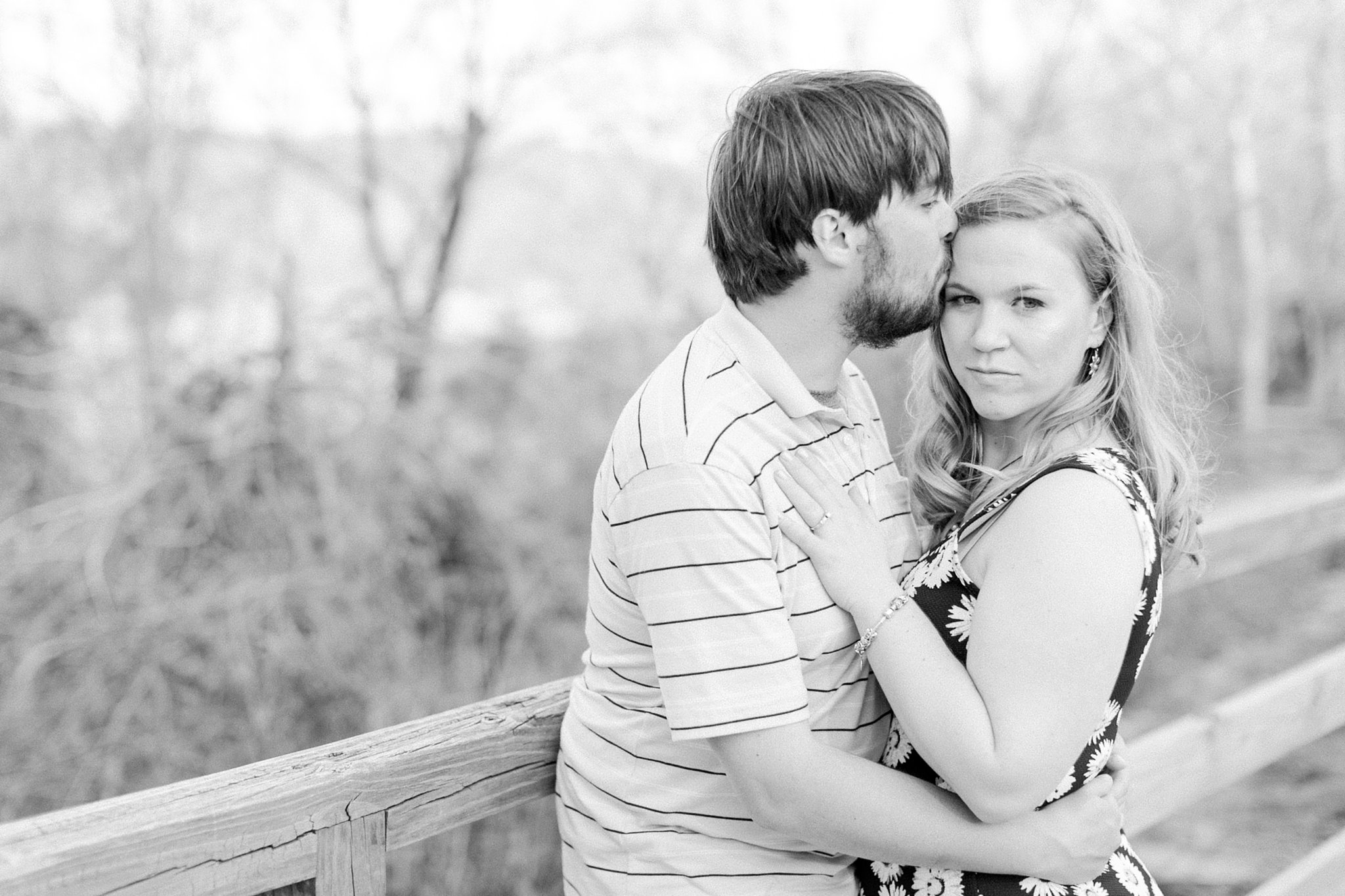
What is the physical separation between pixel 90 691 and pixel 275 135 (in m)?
2.95

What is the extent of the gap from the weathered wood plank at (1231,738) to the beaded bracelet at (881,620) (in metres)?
1.11

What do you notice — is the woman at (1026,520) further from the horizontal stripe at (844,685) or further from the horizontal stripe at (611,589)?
the horizontal stripe at (611,589)

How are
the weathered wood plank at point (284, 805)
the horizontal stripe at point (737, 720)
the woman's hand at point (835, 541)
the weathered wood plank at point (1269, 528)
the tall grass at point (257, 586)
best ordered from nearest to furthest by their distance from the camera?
the weathered wood plank at point (284, 805)
the horizontal stripe at point (737, 720)
the woman's hand at point (835, 541)
the weathered wood plank at point (1269, 528)
the tall grass at point (257, 586)

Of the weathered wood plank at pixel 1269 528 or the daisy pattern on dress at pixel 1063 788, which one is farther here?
the weathered wood plank at pixel 1269 528

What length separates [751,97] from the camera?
1.49 m

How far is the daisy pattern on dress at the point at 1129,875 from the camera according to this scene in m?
1.51

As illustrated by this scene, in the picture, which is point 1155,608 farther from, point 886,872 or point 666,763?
point 666,763

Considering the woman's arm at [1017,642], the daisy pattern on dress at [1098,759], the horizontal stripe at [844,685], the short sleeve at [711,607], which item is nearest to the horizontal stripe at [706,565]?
the short sleeve at [711,607]

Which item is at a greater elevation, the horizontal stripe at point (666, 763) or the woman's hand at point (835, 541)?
the woman's hand at point (835, 541)

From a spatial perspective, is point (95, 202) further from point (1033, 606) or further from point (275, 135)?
point (1033, 606)

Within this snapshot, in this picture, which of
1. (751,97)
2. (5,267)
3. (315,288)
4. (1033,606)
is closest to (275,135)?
(315,288)

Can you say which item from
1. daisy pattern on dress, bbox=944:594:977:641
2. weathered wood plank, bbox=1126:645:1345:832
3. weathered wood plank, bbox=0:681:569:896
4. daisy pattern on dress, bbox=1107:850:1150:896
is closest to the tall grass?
weathered wood plank, bbox=1126:645:1345:832

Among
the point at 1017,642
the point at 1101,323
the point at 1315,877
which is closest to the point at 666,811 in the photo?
the point at 1017,642

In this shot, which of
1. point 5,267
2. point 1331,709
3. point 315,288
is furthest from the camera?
point 315,288
